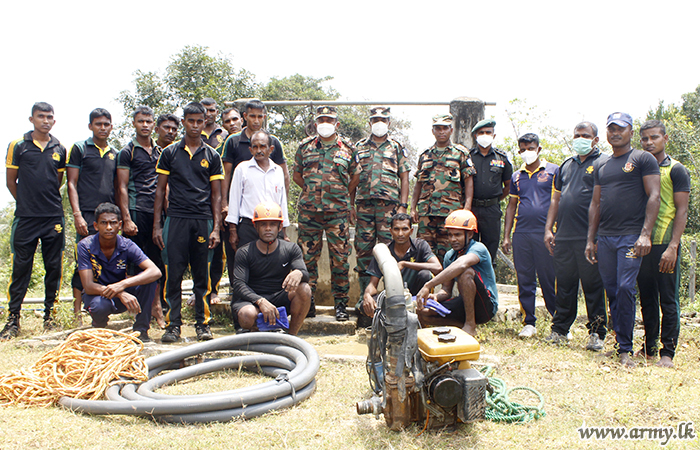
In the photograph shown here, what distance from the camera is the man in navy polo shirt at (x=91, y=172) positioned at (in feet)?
18.7

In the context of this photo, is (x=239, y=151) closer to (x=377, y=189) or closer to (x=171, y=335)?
(x=377, y=189)

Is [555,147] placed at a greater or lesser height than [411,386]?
greater

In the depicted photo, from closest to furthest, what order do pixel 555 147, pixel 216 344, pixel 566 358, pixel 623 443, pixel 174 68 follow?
pixel 623 443, pixel 216 344, pixel 566 358, pixel 555 147, pixel 174 68

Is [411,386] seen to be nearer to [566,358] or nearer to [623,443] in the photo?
[623,443]

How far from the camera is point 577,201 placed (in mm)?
5363

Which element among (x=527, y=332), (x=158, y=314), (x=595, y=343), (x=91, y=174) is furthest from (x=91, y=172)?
(x=595, y=343)

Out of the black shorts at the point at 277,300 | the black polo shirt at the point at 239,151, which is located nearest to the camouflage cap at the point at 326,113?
the black polo shirt at the point at 239,151

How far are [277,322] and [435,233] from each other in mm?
2285

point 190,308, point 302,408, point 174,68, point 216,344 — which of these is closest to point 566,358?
point 302,408

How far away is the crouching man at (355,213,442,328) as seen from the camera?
520cm

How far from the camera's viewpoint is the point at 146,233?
6039 mm

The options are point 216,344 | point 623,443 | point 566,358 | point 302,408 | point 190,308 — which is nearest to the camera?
point 623,443

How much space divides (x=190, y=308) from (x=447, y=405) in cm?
466

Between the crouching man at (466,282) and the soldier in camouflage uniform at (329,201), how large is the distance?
1.33 m
